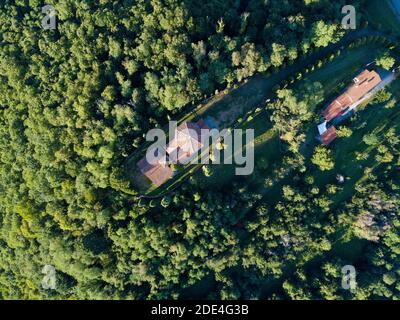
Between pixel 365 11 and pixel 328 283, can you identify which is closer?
pixel 328 283

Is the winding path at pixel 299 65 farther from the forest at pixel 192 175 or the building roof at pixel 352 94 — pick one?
the building roof at pixel 352 94

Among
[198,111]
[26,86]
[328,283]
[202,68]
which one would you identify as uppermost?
[26,86]

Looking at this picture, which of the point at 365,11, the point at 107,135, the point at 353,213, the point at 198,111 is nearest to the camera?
the point at 107,135

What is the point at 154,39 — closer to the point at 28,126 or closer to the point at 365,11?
the point at 28,126

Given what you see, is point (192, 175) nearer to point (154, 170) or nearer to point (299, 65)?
point (154, 170)

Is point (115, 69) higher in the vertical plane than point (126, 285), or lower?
higher

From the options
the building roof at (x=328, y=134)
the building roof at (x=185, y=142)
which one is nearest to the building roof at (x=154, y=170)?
the building roof at (x=185, y=142)

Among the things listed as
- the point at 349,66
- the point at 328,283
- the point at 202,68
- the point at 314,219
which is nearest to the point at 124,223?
the point at 202,68

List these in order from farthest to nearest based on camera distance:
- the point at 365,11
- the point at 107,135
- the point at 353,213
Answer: the point at 365,11 < the point at 353,213 < the point at 107,135
